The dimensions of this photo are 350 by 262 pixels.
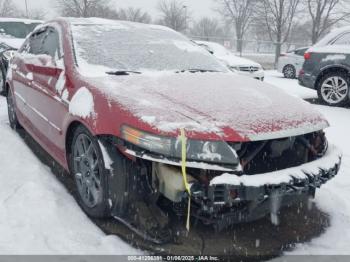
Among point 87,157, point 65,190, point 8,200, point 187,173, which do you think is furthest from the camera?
point 65,190

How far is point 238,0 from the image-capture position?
40781 mm

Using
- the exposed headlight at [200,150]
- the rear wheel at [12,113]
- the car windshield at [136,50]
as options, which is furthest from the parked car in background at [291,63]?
the exposed headlight at [200,150]

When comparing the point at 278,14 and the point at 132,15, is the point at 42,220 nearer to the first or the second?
the point at 278,14

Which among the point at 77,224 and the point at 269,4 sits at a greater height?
the point at 269,4

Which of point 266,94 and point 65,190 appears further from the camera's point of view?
point 65,190

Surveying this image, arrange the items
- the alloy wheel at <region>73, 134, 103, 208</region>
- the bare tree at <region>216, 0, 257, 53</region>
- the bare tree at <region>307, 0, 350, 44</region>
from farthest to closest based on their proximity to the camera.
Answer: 1. the bare tree at <region>216, 0, 257, 53</region>
2. the bare tree at <region>307, 0, 350, 44</region>
3. the alloy wheel at <region>73, 134, 103, 208</region>

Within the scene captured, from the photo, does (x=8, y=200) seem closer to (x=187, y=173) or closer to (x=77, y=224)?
(x=77, y=224)

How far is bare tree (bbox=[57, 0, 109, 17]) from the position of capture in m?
30.4

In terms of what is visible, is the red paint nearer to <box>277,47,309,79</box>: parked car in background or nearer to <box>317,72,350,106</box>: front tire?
<box>317,72,350,106</box>: front tire

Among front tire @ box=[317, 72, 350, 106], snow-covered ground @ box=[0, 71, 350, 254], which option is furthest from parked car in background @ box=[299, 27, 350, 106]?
snow-covered ground @ box=[0, 71, 350, 254]

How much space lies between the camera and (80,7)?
3088 cm

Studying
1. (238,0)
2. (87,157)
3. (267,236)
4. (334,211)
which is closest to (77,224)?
(87,157)

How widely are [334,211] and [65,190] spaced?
2351mm

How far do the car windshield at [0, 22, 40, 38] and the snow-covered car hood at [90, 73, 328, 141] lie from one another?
24.9 feet
